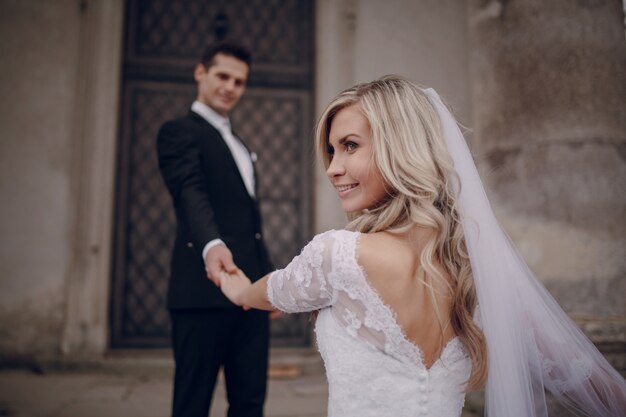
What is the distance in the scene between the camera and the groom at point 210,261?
2201 millimetres

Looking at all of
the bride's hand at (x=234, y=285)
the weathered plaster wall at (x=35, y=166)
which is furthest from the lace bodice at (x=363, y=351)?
the weathered plaster wall at (x=35, y=166)

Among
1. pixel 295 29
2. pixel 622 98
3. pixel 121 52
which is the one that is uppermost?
pixel 295 29

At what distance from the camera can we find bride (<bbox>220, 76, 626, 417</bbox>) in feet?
4.09

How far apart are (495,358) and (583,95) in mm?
2130

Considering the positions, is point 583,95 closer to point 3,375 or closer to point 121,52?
point 121,52

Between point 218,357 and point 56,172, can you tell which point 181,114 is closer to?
point 56,172

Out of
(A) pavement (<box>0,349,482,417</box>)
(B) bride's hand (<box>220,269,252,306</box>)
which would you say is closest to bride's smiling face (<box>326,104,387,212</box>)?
(B) bride's hand (<box>220,269,252,306</box>)

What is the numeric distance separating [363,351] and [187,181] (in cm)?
136

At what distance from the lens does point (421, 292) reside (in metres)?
1.26

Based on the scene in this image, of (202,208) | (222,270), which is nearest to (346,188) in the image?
(222,270)

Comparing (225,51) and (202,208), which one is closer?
(202,208)

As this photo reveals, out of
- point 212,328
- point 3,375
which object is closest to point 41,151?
→ point 3,375

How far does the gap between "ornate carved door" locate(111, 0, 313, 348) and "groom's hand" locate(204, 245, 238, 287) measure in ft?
9.85

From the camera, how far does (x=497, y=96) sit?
3.16 meters
